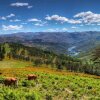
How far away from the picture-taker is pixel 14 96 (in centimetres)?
1833

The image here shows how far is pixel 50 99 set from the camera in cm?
2092

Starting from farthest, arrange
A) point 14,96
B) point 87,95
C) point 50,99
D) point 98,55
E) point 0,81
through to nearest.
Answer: point 98,55 < point 0,81 < point 87,95 < point 50,99 < point 14,96

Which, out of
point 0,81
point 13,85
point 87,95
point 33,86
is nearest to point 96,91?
point 87,95

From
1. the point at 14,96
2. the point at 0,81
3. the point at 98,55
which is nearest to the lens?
→ the point at 14,96

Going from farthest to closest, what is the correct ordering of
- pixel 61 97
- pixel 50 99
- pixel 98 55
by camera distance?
pixel 98 55
pixel 61 97
pixel 50 99

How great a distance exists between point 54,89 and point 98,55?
112m

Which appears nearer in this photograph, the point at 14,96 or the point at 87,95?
the point at 14,96

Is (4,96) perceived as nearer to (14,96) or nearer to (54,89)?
(14,96)

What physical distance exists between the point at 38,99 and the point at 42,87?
8.04 meters

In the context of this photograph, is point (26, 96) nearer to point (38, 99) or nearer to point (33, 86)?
point (38, 99)

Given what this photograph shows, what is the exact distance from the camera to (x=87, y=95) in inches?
950

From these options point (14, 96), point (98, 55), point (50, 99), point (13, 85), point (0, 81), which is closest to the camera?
point (14, 96)

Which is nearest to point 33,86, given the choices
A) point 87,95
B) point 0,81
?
point 0,81

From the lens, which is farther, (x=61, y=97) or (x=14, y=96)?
Answer: (x=61, y=97)
